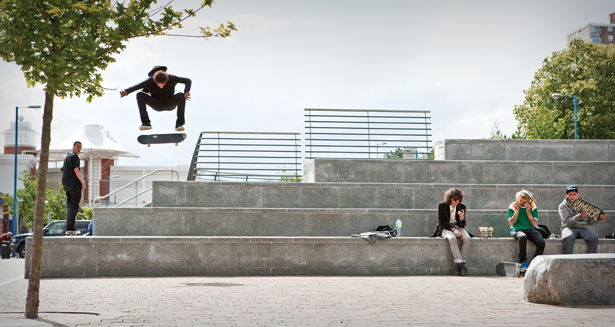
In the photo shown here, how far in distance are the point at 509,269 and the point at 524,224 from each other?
3.39ft

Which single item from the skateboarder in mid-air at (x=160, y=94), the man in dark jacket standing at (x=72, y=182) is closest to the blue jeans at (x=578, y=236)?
the skateboarder in mid-air at (x=160, y=94)

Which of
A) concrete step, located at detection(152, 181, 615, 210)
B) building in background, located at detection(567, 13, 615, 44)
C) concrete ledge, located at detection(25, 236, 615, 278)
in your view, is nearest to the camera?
concrete ledge, located at detection(25, 236, 615, 278)

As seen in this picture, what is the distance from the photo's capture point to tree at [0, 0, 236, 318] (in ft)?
20.5

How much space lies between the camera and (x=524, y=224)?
12430 mm

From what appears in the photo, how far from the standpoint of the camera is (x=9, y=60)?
254 inches

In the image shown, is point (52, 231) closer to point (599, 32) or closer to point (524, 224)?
point (524, 224)

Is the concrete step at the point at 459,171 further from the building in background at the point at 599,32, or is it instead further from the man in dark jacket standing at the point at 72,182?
the building in background at the point at 599,32

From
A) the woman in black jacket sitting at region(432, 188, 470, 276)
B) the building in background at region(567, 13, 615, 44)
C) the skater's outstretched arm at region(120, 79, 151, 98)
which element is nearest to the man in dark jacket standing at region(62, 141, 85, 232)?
the skater's outstretched arm at region(120, 79, 151, 98)

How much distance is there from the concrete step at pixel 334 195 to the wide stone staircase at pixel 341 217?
2cm

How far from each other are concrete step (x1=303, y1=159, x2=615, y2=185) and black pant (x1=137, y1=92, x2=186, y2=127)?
16.6 ft

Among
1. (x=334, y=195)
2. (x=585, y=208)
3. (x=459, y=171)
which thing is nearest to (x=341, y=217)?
(x=334, y=195)

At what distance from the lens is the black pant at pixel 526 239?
12.1 metres

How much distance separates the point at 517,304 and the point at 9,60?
249 inches

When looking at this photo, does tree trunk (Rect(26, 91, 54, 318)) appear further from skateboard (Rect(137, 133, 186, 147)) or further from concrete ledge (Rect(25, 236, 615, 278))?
concrete ledge (Rect(25, 236, 615, 278))
